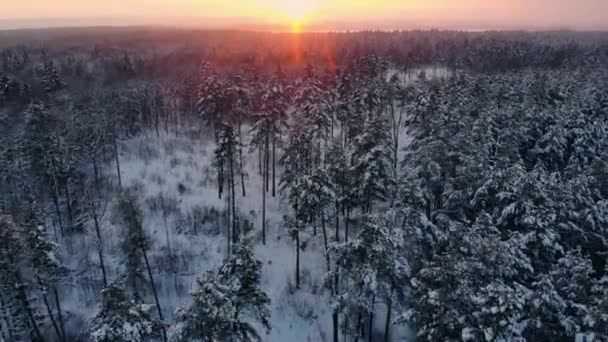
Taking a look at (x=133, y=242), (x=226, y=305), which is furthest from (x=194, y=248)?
(x=226, y=305)

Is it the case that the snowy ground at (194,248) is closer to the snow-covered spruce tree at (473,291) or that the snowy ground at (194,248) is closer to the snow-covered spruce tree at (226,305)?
the snow-covered spruce tree at (226,305)

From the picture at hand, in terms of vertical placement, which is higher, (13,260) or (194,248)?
(13,260)

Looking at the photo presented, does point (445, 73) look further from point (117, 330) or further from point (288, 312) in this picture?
point (117, 330)

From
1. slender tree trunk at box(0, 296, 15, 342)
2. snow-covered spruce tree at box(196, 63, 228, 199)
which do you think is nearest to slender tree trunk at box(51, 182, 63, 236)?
slender tree trunk at box(0, 296, 15, 342)

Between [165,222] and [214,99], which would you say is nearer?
A: [214,99]

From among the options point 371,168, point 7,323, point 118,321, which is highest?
point 371,168

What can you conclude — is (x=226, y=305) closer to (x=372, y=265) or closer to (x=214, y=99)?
(x=372, y=265)

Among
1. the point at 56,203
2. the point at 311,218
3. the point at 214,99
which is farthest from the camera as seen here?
the point at 56,203

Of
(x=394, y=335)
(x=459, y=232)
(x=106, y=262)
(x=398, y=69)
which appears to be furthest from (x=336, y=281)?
(x=398, y=69)
